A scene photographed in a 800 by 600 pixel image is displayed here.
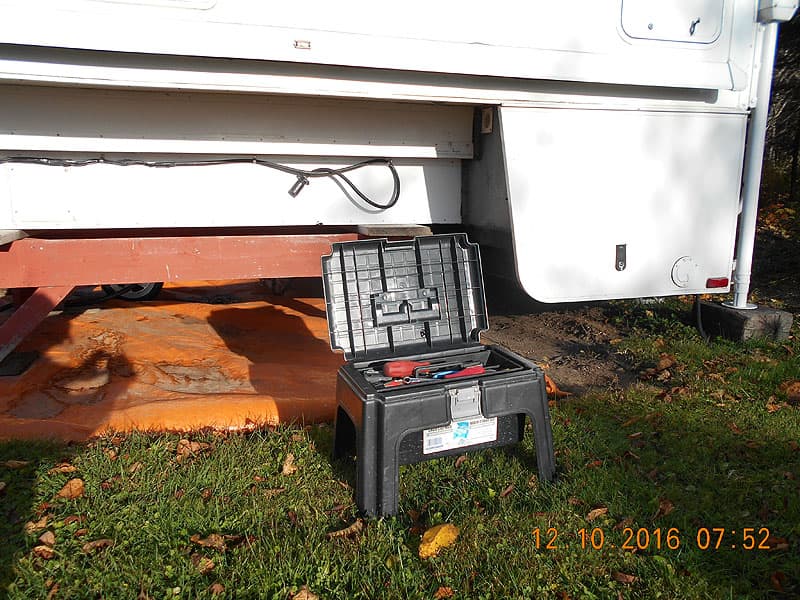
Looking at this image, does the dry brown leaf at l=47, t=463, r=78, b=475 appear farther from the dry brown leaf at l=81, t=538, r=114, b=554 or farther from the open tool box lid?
the open tool box lid

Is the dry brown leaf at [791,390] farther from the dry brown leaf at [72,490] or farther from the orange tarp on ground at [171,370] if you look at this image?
the dry brown leaf at [72,490]

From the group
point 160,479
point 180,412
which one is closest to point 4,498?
point 160,479

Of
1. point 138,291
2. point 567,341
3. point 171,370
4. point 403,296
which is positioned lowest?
point 567,341

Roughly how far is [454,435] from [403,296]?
0.66m

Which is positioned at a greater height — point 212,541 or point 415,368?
point 415,368

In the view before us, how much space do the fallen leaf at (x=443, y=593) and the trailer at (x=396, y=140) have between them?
1642mm

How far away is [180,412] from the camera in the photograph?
9.15 ft

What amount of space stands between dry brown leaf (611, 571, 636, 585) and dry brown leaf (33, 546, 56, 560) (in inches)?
66.3

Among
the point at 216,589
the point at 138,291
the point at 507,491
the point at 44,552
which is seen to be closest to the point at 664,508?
the point at 507,491

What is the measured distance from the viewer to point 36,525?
6.81 ft

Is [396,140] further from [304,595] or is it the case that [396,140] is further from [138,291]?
[138,291]

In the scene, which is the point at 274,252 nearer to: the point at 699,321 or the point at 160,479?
the point at 160,479

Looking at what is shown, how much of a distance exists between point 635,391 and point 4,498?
277 centimetres
